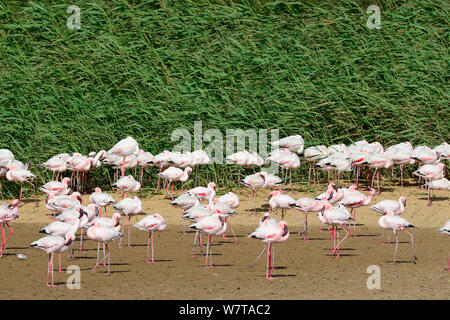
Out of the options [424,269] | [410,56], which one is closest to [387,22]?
A: [410,56]

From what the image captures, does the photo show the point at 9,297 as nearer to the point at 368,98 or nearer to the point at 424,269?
the point at 424,269

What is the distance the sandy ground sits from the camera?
412 inches

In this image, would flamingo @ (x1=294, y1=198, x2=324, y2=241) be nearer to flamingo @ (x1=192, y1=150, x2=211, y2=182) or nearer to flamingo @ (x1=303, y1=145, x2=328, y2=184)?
flamingo @ (x1=303, y1=145, x2=328, y2=184)

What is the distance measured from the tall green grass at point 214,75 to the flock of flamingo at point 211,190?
91cm

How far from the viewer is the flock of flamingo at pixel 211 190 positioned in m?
12.5

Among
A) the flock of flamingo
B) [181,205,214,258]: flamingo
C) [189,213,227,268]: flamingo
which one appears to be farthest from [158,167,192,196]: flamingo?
[189,213,227,268]: flamingo

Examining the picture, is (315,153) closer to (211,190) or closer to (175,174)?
(175,174)

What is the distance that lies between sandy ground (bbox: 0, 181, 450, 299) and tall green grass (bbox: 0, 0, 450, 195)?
2851 mm

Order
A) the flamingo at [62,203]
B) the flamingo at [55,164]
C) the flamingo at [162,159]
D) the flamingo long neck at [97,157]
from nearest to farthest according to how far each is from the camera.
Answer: the flamingo at [62,203], the flamingo at [55,164], the flamingo long neck at [97,157], the flamingo at [162,159]

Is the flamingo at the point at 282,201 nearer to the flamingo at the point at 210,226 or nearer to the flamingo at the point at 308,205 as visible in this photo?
the flamingo at the point at 308,205

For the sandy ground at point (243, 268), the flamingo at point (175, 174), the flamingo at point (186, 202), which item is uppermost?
the flamingo at point (175, 174)

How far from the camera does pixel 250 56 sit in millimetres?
19578

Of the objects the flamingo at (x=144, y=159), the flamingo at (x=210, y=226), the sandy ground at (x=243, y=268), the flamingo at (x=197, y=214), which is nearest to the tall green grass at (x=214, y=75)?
the flamingo at (x=144, y=159)

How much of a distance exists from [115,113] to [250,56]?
3.43 meters
